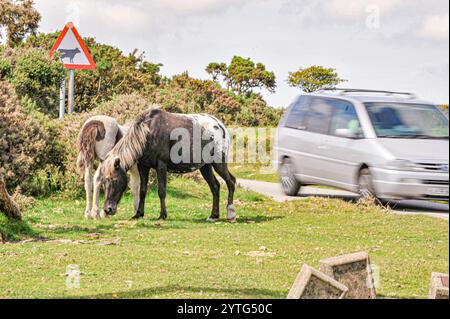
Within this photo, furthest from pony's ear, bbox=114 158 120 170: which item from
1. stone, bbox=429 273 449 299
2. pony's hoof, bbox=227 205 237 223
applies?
pony's hoof, bbox=227 205 237 223

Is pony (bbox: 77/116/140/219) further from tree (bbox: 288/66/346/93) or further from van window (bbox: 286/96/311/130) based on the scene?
van window (bbox: 286/96/311/130)

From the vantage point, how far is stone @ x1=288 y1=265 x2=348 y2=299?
4262mm

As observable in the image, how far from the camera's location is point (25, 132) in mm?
18031

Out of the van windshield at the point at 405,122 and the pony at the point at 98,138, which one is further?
the pony at the point at 98,138

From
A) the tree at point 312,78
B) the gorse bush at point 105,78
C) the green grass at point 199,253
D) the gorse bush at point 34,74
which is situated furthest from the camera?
the gorse bush at point 105,78

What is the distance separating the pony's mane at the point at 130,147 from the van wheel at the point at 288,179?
5550 millimetres

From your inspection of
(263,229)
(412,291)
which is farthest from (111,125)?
(412,291)

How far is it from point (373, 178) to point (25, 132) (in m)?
17.1

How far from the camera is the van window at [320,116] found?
71.4 inches

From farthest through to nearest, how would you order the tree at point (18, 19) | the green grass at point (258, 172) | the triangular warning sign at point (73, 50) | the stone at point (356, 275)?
the tree at point (18, 19)
the triangular warning sign at point (73, 50)
the stone at point (356, 275)
the green grass at point (258, 172)

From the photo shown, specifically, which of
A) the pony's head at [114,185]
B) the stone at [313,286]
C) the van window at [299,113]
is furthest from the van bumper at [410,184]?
the pony's head at [114,185]

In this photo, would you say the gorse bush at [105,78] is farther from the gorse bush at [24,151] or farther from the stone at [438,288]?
the stone at [438,288]
